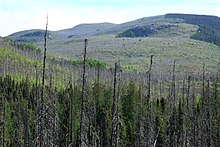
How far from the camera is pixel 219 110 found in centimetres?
5206

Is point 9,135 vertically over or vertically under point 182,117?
under

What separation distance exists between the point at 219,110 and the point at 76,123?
18346 mm

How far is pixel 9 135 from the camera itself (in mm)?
60188

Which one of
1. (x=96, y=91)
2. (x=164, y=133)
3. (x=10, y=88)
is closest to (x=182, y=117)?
(x=164, y=133)

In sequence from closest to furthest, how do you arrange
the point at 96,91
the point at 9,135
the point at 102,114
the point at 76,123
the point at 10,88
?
the point at 76,123 < the point at 9,135 < the point at 102,114 < the point at 96,91 < the point at 10,88

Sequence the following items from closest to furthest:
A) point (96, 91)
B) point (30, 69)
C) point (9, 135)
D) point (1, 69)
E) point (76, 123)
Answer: point (76, 123) → point (9, 135) → point (96, 91) → point (1, 69) → point (30, 69)

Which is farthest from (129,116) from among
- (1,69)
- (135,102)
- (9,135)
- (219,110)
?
(1,69)

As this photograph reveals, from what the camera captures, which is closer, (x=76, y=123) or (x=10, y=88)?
(x=76, y=123)

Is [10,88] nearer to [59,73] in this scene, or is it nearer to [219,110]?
[219,110]

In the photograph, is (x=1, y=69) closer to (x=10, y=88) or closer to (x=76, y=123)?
(x=10, y=88)

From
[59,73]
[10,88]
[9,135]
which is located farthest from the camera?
[59,73]

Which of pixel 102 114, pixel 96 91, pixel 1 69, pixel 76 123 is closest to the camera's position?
pixel 76 123

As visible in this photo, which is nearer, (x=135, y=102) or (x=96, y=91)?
(x=135, y=102)

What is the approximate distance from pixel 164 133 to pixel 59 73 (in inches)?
4573
